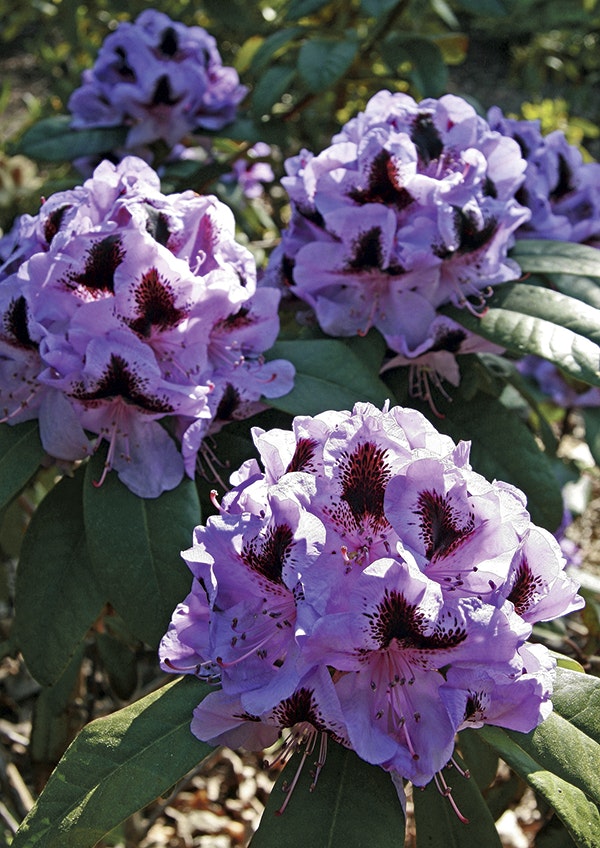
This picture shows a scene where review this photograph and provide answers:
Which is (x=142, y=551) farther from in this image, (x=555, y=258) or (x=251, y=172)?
(x=251, y=172)

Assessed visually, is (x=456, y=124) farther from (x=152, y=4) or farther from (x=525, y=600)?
(x=152, y=4)

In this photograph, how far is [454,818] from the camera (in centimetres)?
97

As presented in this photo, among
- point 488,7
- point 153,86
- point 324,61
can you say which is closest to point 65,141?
point 153,86

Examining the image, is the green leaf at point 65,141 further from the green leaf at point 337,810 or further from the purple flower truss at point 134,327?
the green leaf at point 337,810

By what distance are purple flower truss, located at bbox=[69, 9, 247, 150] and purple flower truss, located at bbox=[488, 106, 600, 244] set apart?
60 centimetres

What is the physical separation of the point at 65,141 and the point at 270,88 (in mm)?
422

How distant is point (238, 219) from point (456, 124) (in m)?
0.99

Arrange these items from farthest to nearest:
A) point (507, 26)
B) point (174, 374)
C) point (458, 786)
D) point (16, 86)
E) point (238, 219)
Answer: point (507, 26)
point (16, 86)
point (238, 219)
point (174, 374)
point (458, 786)

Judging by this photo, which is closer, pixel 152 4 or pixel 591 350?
pixel 591 350

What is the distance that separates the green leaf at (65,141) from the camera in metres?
1.93

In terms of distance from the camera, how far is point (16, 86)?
616 cm

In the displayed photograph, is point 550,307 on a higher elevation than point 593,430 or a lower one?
higher

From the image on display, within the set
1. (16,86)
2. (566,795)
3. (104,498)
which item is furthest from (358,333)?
(16,86)

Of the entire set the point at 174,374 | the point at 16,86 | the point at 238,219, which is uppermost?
the point at 174,374
